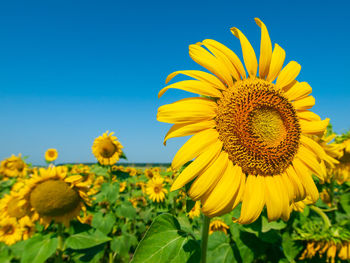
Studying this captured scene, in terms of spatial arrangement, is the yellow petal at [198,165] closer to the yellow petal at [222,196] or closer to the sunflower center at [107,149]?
the yellow petal at [222,196]

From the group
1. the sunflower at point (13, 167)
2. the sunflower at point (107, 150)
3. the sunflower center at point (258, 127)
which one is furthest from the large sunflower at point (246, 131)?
the sunflower at point (13, 167)

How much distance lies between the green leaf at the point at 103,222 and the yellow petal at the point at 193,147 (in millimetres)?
3866

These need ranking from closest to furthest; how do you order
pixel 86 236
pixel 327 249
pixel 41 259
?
pixel 327 249 < pixel 41 259 < pixel 86 236

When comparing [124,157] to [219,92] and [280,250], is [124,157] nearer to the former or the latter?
[280,250]

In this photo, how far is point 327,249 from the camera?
2.52m

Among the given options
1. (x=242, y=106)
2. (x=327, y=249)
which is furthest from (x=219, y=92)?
(x=327, y=249)

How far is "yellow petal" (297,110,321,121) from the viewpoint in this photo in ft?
6.07

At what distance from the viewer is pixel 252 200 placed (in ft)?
4.54

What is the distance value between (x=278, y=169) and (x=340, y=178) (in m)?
2.79

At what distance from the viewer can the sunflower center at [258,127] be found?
1488mm

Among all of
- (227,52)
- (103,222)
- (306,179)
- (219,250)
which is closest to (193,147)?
(227,52)

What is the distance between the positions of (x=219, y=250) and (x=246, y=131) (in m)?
1.38

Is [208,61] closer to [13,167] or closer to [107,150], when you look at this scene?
[107,150]

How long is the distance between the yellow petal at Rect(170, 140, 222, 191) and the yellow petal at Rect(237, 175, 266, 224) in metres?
0.29
